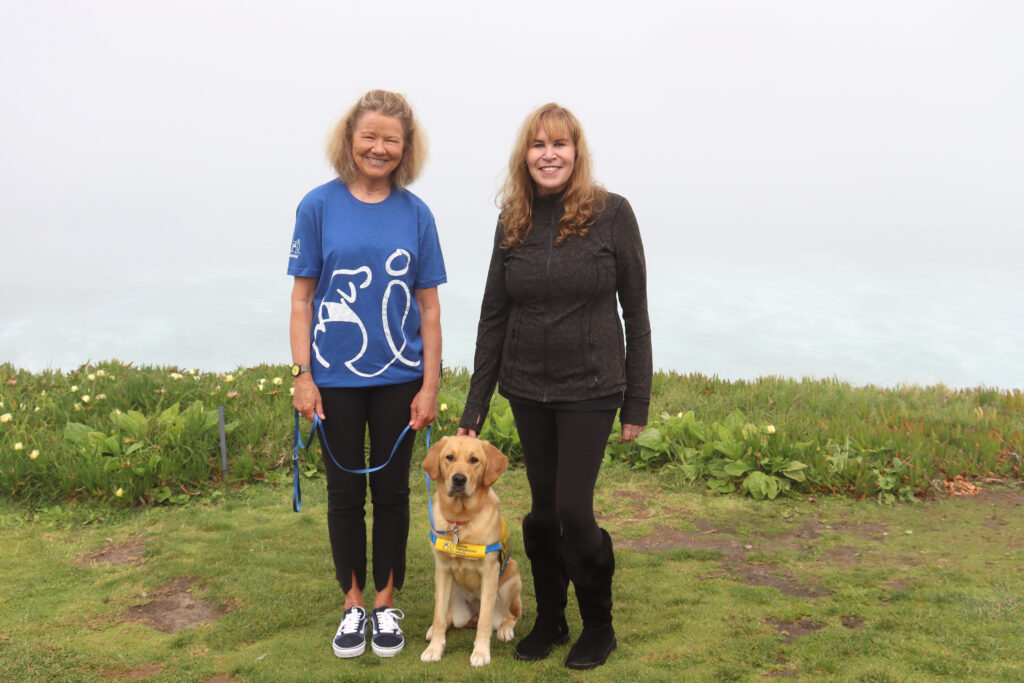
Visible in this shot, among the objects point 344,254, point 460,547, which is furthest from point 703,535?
point 344,254

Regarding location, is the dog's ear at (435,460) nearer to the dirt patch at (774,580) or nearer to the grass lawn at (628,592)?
the grass lawn at (628,592)

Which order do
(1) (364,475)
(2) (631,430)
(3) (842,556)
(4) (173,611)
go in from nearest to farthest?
(2) (631,430) < (1) (364,475) < (4) (173,611) < (3) (842,556)

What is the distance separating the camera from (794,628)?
478cm

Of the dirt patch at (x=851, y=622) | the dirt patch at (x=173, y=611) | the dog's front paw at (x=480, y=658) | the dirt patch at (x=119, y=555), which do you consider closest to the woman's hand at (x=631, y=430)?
the dog's front paw at (x=480, y=658)

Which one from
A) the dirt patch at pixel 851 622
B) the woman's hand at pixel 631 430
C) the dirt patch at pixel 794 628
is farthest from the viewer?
the dirt patch at pixel 851 622

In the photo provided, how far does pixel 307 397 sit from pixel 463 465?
2.90 ft

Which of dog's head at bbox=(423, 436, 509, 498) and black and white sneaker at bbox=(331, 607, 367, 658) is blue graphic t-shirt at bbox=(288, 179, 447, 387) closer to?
dog's head at bbox=(423, 436, 509, 498)

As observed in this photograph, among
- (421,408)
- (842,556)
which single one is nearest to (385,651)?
(421,408)

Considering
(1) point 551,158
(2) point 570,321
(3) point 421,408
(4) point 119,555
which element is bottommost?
(4) point 119,555

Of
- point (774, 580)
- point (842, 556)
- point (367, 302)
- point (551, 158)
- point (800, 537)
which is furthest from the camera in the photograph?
point (800, 537)

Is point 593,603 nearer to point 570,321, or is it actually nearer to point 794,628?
point 794,628

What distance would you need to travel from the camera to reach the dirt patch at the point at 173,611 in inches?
200

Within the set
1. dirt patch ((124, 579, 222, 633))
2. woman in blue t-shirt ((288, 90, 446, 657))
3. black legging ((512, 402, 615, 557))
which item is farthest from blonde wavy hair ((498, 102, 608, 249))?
dirt patch ((124, 579, 222, 633))

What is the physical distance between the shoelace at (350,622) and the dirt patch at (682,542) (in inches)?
92.7
